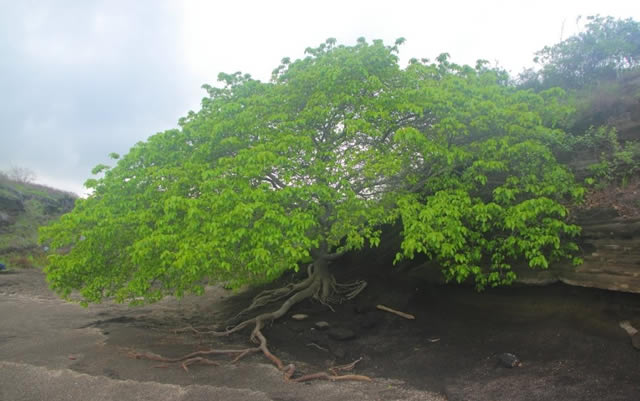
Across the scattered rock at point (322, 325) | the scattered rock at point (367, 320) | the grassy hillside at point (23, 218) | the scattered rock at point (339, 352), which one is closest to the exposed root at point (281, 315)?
the scattered rock at point (339, 352)

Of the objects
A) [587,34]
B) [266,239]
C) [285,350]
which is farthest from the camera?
[587,34]

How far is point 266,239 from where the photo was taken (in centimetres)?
824

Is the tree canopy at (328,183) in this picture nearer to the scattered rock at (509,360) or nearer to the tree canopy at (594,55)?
the scattered rock at (509,360)

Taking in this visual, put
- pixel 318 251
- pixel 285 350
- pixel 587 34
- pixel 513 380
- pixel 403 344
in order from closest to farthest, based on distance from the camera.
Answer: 1. pixel 513 380
2. pixel 403 344
3. pixel 285 350
4. pixel 318 251
5. pixel 587 34

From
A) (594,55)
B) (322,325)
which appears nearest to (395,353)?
(322,325)

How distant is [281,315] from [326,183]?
213 inches

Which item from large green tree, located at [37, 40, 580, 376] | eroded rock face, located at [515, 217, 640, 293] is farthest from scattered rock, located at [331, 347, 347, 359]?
eroded rock face, located at [515, 217, 640, 293]

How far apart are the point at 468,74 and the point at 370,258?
8490 millimetres

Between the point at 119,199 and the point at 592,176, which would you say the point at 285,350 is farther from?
the point at 592,176

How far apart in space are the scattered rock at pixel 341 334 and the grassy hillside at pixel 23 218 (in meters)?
26.1

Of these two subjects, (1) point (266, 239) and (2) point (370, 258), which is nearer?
(1) point (266, 239)

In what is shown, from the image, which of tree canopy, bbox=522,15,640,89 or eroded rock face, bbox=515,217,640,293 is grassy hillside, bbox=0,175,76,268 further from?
tree canopy, bbox=522,15,640,89

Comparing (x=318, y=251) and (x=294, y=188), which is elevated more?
(x=294, y=188)

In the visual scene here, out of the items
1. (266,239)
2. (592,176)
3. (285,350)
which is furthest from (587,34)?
(285,350)
